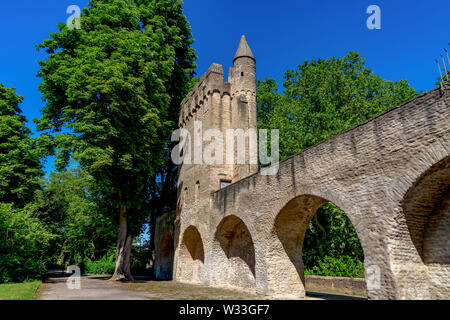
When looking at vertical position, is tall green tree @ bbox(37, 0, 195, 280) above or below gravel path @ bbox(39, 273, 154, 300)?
above

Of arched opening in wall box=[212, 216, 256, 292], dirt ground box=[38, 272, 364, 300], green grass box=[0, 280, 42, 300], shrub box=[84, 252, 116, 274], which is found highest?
arched opening in wall box=[212, 216, 256, 292]

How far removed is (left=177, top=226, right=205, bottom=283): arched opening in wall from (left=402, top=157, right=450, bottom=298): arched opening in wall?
1229 centimetres

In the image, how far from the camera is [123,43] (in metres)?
15.0

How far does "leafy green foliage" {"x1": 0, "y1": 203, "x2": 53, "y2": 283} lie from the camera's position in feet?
42.1

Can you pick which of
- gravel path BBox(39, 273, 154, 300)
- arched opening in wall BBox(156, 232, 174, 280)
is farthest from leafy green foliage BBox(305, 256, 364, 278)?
arched opening in wall BBox(156, 232, 174, 280)

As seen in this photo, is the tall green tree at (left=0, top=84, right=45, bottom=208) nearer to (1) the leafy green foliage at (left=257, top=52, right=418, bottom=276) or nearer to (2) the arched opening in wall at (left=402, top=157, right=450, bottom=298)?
(1) the leafy green foliage at (left=257, top=52, right=418, bottom=276)

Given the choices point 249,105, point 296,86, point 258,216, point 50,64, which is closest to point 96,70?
point 50,64

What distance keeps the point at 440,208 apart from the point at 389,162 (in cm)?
154

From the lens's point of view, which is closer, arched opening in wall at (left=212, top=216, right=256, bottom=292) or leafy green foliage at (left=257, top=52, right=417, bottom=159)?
arched opening in wall at (left=212, top=216, right=256, bottom=292)

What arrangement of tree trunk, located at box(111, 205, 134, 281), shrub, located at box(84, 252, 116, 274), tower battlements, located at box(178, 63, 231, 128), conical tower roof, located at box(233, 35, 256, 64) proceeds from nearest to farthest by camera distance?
tree trunk, located at box(111, 205, 134, 281) → tower battlements, located at box(178, 63, 231, 128) → conical tower roof, located at box(233, 35, 256, 64) → shrub, located at box(84, 252, 116, 274)

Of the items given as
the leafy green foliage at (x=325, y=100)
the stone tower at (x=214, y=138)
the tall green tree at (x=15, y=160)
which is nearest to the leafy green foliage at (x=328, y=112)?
the leafy green foliage at (x=325, y=100)

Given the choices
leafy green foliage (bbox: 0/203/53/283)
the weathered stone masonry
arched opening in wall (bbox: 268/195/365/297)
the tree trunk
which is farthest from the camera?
the tree trunk

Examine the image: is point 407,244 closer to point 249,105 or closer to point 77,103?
point 249,105

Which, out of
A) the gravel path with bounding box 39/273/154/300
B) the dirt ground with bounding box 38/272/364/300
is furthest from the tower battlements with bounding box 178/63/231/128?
the gravel path with bounding box 39/273/154/300
